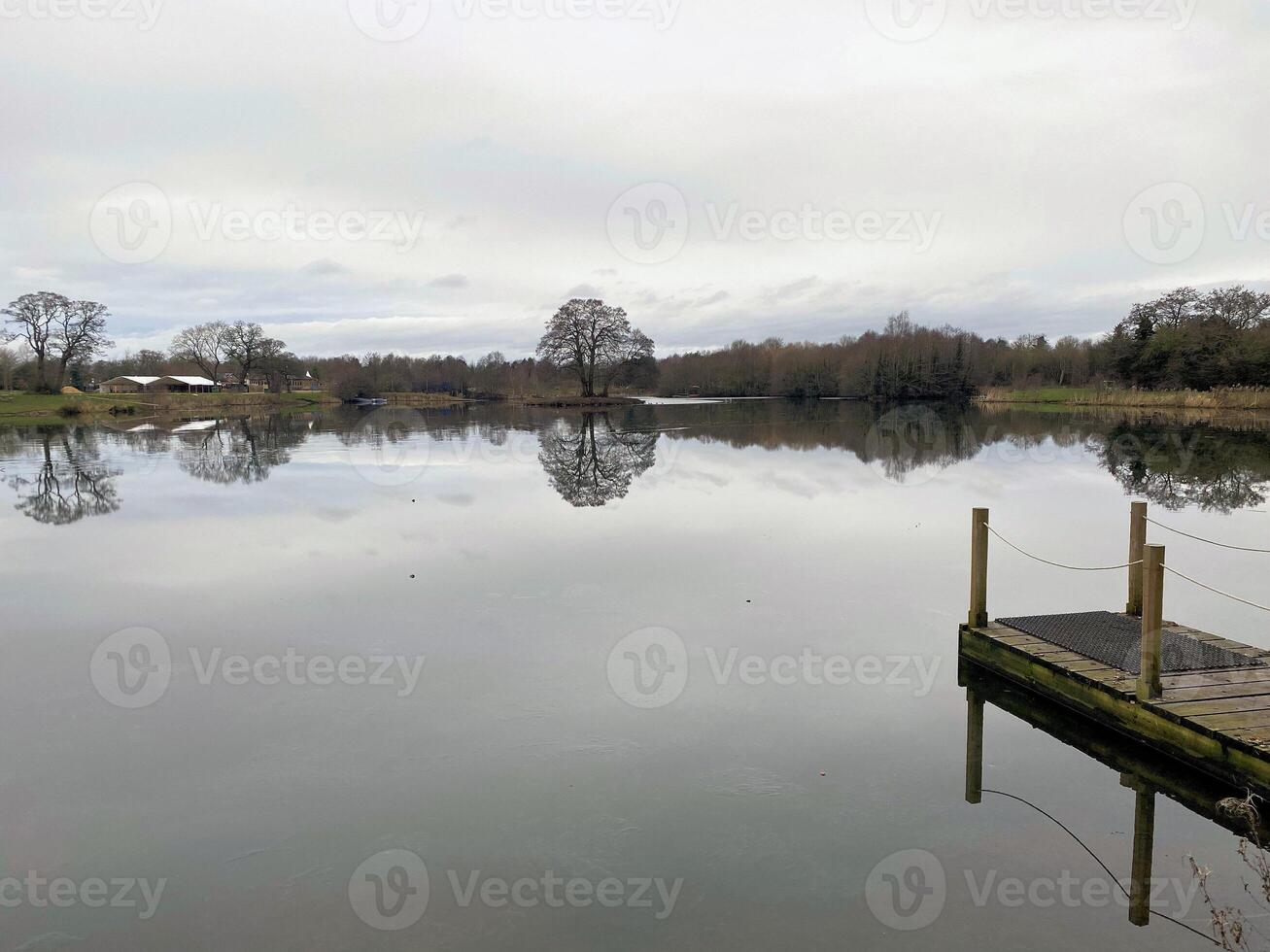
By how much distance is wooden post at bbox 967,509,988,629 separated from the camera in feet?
26.5

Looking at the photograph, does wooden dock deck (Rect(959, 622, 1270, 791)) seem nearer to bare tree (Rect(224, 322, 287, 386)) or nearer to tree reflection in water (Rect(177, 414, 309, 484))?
tree reflection in water (Rect(177, 414, 309, 484))

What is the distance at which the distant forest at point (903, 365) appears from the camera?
5316 centimetres

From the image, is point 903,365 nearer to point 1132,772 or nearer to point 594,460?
point 594,460

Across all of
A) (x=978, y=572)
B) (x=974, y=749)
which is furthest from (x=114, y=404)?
(x=974, y=749)

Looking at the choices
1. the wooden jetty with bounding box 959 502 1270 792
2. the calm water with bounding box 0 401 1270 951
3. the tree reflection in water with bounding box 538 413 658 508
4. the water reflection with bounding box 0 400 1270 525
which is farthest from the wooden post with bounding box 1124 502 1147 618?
the tree reflection in water with bounding box 538 413 658 508

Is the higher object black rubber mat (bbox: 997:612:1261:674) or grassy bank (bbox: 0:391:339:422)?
grassy bank (bbox: 0:391:339:422)

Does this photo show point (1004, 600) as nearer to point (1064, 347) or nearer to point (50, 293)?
point (50, 293)

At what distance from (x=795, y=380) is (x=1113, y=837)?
94.4 metres

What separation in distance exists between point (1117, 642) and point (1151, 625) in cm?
156

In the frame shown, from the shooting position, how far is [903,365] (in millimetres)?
85812

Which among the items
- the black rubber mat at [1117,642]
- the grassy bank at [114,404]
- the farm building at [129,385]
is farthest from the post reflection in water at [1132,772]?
the farm building at [129,385]

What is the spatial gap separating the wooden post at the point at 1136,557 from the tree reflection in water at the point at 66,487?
699 inches

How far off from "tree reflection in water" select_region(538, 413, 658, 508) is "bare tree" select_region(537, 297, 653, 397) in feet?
106

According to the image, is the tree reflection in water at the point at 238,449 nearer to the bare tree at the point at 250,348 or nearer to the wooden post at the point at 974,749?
the wooden post at the point at 974,749
